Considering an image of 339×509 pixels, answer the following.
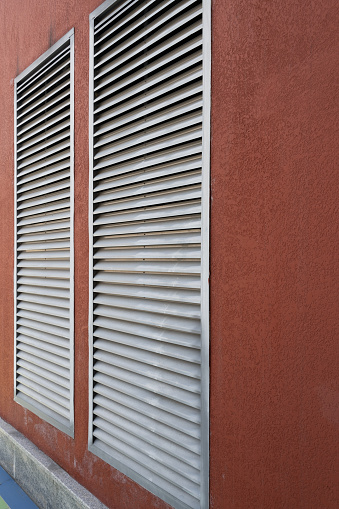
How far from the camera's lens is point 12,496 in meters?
4.07

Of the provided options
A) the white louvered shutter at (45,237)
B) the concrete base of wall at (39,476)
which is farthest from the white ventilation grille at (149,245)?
the white louvered shutter at (45,237)

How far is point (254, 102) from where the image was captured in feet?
6.68

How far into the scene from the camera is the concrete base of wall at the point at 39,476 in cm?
331

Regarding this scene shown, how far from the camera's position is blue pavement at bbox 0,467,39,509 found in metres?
3.90

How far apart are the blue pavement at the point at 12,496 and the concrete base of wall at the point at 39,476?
4 cm

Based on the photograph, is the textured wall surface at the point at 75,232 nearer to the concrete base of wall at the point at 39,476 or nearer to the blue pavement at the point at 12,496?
the concrete base of wall at the point at 39,476

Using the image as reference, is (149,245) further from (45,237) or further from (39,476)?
(39,476)

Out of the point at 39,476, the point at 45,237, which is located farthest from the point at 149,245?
the point at 39,476

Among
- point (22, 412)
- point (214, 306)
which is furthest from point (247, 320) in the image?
point (22, 412)

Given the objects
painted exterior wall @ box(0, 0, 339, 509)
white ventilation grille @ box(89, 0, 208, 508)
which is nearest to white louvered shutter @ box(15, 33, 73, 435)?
white ventilation grille @ box(89, 0, 208, 508)

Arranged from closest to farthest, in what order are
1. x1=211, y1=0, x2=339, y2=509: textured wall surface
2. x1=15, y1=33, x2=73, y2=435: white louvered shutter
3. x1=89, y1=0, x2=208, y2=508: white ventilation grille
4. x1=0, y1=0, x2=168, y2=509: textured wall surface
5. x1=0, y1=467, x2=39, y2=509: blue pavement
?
x1=211, y1=0, x2=339, y2=509: textured wall surface < x1=89, y1=0, x2=208, y2=508: white ventilation grille < x1=0, y1=0, x2=168, y2=509: textured wall surface < x1=15, y1=33, x2=73, y2=435: white louvered shutter < x1=0, y1=467, x2=39, y2=509: blue pavement

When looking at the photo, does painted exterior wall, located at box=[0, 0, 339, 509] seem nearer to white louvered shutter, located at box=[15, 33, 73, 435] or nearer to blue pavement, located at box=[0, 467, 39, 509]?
white louvered shutter, located at box=[15, 33, 73, 435]

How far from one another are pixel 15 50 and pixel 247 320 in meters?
3.85

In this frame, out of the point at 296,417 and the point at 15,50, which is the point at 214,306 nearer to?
the point at 296,417
